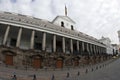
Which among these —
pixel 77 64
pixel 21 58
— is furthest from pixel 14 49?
pixel 77 64

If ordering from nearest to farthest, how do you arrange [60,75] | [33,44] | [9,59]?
[60,75], [9,59], [33,44]

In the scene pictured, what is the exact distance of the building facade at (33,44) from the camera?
41500mm

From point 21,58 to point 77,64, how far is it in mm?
16943

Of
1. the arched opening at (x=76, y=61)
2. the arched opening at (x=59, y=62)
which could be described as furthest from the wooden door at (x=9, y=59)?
the arched opening at (x=76, y=61)

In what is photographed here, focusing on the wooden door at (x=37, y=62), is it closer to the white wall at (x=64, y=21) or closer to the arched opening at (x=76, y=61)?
the arched opening at (x=76, y=61)

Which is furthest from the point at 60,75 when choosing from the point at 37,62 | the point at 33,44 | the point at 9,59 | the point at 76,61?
the point at 76,61

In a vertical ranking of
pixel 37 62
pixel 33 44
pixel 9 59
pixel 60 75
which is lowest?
pixel 60 75

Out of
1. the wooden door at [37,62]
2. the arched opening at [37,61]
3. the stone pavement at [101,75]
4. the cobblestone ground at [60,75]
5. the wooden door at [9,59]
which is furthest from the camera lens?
the wooden door at [37,62]

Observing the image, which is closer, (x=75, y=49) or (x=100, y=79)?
(x=100, y=79)

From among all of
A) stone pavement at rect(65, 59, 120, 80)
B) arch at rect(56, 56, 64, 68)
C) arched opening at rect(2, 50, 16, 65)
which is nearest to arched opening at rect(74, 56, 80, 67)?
arch at rect(56, 56, 64, 68)

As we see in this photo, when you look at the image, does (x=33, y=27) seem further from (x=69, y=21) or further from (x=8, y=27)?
(x=69, y=21)

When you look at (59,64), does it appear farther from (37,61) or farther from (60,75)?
(60,75)

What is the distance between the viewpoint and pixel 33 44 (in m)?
46.5

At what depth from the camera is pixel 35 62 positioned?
143ft
